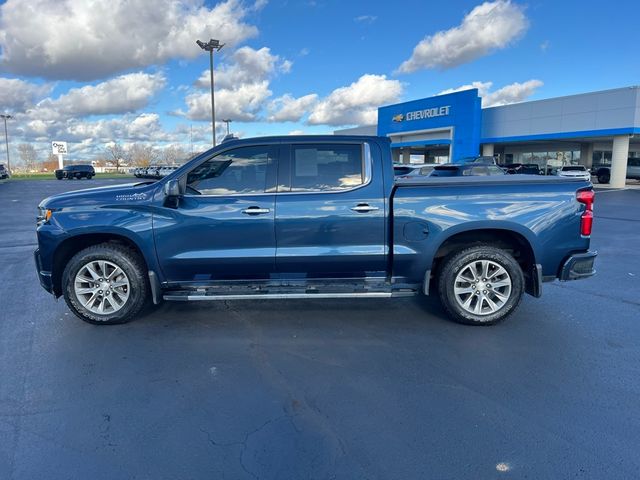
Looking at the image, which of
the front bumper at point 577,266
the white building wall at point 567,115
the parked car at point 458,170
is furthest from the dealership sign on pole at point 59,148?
the front bumper at point 577,266

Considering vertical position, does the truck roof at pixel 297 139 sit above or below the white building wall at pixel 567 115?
below

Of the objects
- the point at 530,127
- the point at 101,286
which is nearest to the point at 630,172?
the point at 530,127

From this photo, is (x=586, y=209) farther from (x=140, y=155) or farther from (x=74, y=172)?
(x=140, y=155)

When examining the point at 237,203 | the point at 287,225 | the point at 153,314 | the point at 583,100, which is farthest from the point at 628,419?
the point at 583,100

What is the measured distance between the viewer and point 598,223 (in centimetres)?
1311

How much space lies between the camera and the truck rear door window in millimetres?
4660

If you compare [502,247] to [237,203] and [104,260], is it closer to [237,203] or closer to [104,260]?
[237,203]

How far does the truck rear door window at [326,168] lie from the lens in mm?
4660

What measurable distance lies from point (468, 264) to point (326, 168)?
1.81 metres

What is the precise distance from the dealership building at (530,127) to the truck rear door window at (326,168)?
29515 millimetres

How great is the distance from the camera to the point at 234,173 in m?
4.68

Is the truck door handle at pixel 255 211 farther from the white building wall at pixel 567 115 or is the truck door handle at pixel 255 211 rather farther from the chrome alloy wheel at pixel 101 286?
Answer: the white building wall at pixel 567 115

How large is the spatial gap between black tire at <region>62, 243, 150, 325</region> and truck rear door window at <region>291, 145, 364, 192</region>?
1.87m

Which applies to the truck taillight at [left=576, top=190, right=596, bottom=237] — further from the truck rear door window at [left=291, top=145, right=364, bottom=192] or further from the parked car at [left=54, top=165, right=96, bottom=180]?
the parked car at [left=54, top=165, right=96, bottom=180]
